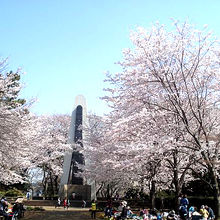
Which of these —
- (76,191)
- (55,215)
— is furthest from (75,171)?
(55,215)

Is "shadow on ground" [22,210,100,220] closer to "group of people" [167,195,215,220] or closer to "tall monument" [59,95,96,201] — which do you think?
"group of people" [167,195,215,220]

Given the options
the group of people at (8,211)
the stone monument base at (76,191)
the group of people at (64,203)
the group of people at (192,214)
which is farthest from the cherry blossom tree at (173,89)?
the stone monument base at (76,191)

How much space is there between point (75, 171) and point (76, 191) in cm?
204

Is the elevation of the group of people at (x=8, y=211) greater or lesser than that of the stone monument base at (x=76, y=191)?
lesser

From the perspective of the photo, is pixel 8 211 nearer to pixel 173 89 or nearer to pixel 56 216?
pixel 56 216

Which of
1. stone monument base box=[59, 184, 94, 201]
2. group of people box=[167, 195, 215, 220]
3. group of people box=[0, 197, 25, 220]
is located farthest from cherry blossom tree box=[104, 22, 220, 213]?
stone monument base box=[59, 184, 94, 201]

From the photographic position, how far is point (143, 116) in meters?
11.5

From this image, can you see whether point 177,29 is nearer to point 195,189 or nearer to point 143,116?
point 143,116

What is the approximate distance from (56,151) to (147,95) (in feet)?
76.6

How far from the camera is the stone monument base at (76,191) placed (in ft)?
92.0

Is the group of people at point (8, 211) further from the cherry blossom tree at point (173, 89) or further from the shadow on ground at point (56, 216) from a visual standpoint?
the cherry blossom tree at point (173, 89)

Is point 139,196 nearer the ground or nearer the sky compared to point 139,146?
nearer the ground

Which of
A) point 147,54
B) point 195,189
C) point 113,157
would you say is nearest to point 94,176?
point 113,157

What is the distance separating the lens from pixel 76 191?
92.4ft
